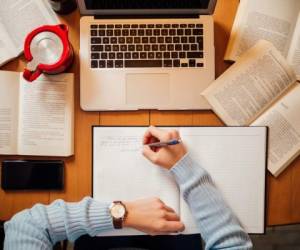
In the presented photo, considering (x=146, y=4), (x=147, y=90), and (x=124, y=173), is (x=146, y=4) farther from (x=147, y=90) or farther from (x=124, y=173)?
(x=124, y=173)


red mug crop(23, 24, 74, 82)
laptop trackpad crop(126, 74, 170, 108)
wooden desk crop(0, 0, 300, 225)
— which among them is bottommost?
wooden desk crop(0, 0, 300, 225)

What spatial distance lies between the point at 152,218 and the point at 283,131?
391 mm

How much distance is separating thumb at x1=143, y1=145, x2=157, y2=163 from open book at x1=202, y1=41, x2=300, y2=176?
193 mm

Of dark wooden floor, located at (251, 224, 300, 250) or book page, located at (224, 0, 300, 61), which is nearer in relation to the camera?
book page, located at (224, 0, 300, 61)

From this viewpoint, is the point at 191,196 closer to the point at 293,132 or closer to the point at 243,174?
the point at 243,174

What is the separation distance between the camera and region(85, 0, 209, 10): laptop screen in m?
0.82

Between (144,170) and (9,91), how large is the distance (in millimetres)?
388

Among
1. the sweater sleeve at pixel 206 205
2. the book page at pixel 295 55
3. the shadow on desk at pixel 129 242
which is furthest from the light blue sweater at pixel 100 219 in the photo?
the book page at pixel 295 55

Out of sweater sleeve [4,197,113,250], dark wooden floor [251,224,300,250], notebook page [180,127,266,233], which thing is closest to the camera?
sweater sleeve [4,197,113,250]

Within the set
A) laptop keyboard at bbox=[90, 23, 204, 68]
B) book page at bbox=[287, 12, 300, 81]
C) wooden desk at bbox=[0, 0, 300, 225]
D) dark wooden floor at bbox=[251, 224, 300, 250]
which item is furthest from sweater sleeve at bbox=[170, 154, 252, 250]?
dark wooden floor at bbox=[251, 224, 300, 250]

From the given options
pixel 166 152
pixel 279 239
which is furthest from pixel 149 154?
pixel 279 239

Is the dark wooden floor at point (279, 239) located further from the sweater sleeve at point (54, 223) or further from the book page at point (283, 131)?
the sweater sleeve at point (54, 223)

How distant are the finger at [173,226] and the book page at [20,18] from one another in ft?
1.85

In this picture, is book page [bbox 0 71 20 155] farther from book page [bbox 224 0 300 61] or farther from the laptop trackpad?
book page [bbox 224 0 300 61]
